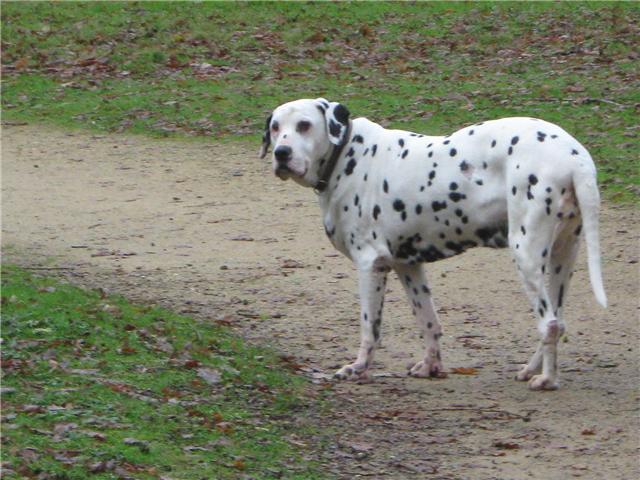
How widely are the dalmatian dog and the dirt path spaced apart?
51 centimetres

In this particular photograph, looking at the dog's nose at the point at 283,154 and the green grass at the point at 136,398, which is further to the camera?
the dog's nose at the point at 283,154

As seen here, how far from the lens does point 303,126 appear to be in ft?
28.6

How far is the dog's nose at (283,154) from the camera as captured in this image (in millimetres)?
8570

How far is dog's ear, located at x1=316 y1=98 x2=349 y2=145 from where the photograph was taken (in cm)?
875

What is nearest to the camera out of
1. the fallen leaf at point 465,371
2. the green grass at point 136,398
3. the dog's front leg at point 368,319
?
the green grass at point 136,398

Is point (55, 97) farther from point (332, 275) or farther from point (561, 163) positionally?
point (561, 163)

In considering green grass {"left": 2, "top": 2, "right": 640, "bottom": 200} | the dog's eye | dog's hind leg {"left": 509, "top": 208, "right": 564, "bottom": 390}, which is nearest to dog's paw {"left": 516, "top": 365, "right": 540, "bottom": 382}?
dog's hind leg {"left": 509, "top": 208, "right": 564, "bottom": 390}

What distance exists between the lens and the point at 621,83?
56.0ft

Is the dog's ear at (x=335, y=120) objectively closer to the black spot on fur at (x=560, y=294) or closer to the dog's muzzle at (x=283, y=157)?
the dog's muzzle at (x=283, y=157)

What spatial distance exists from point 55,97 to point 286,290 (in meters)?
8.34

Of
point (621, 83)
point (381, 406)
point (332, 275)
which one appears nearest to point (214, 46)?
point (621, 83)

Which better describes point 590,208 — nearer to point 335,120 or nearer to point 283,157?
point 335,120

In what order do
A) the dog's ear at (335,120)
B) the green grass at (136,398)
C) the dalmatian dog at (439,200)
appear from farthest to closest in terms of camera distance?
the dog's ear at (335,120)
the dalmatian dog at (439,200)
the green grass at (136,398)

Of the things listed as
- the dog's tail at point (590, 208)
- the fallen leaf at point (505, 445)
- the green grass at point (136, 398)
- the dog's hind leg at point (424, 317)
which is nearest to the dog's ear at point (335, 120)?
the dog's hind leg at point (424, 317)
